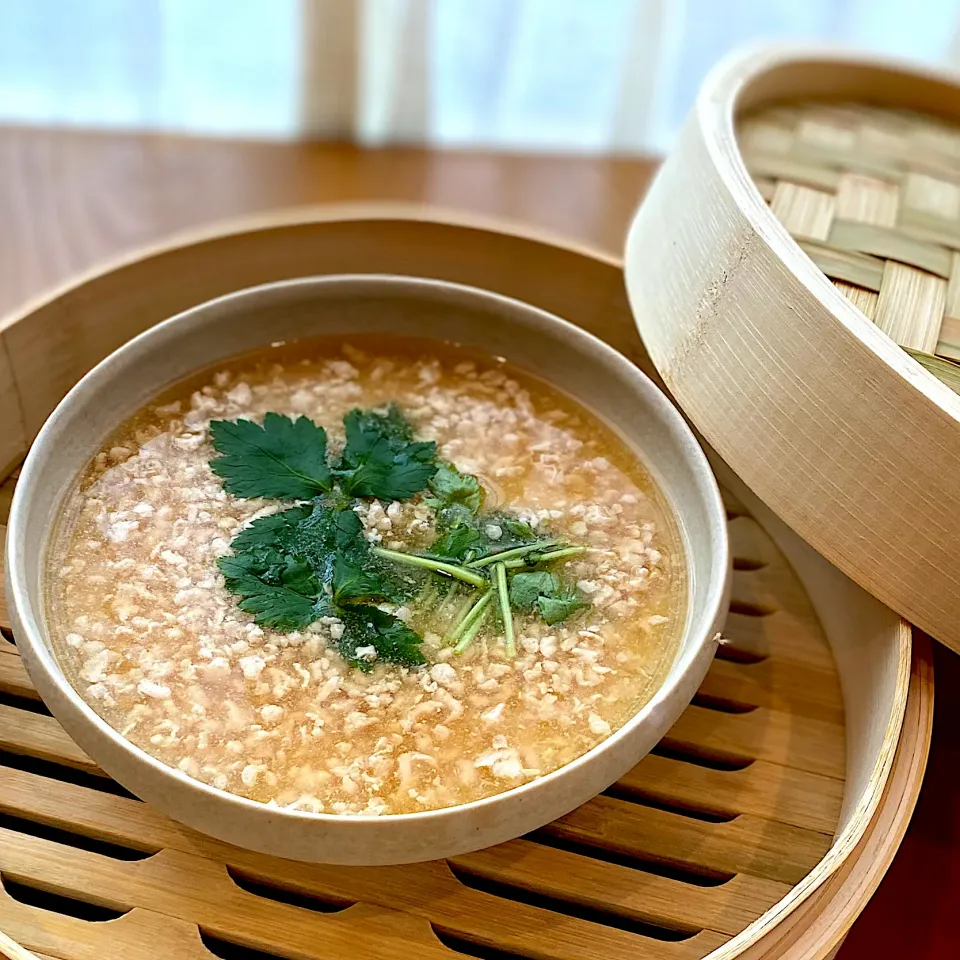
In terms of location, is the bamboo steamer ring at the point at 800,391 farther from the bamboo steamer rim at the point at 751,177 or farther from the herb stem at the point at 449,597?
the herb stem at the point at 449,597

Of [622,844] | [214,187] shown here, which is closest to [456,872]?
[622,844]

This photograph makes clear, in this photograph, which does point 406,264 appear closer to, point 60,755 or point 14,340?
→ point 14,340

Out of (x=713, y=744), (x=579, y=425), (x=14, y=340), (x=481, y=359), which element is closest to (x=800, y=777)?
(x=713, y=744)

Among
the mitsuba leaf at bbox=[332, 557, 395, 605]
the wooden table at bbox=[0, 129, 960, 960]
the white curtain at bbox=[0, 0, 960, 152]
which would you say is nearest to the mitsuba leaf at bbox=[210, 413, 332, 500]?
the mitsuba leaf at bbox=[332, 557, 395, 605]

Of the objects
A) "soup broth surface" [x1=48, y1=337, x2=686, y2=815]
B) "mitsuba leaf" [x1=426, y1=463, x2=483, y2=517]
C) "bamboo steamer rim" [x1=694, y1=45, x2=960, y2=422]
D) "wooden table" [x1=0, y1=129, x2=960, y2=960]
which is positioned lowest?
"wooden table" [x1=0, y1=129, x2=960, y2=960]

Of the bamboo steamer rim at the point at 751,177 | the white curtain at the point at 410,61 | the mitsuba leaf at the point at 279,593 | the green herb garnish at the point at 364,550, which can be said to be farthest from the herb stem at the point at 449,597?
the white curtain at the point at 410,61

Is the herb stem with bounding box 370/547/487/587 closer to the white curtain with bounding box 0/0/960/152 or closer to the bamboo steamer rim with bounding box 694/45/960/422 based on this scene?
the bamboo steamer rim with bounding box 694/45/960/422
